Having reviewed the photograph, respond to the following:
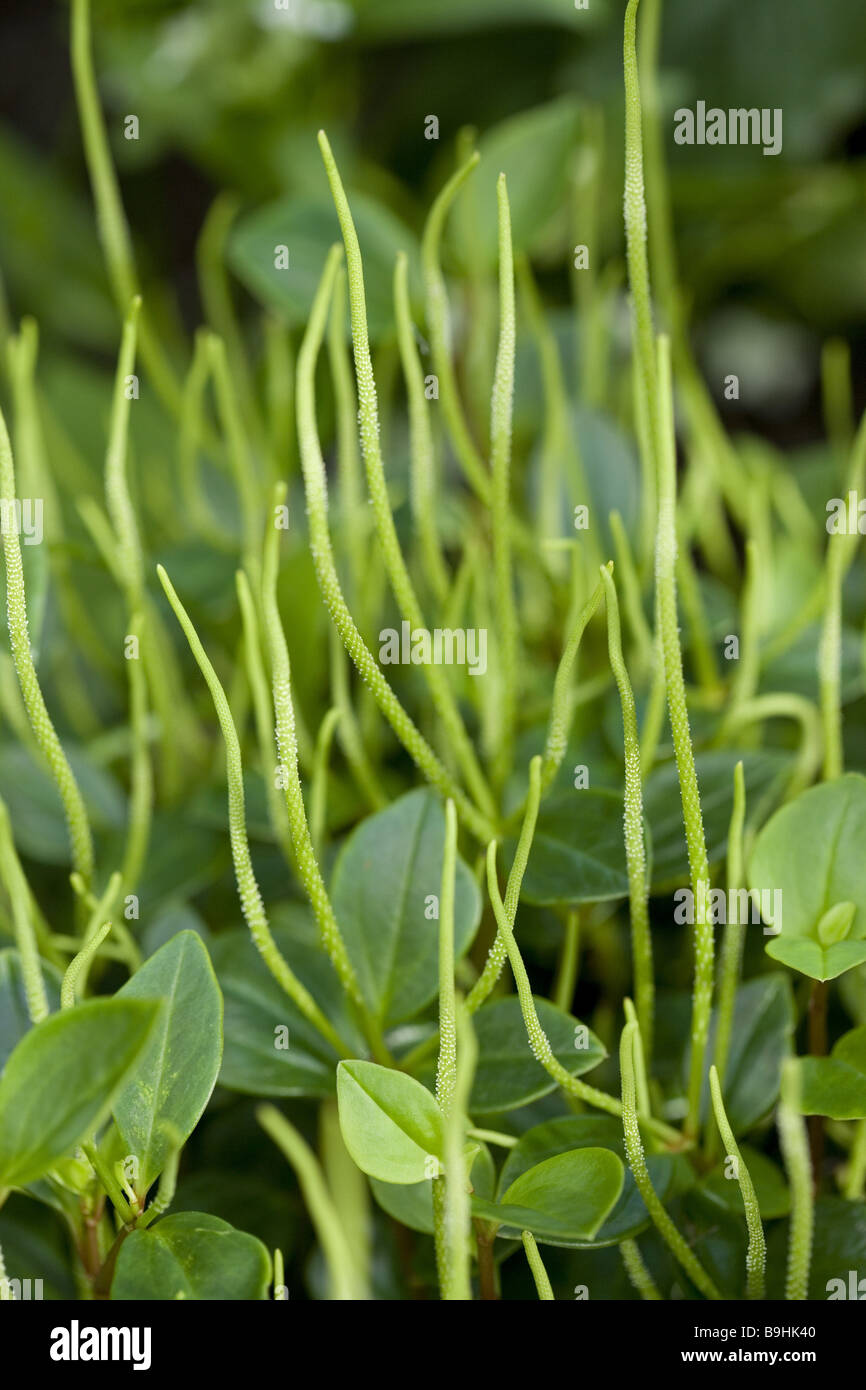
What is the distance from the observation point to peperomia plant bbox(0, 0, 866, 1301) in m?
0.20

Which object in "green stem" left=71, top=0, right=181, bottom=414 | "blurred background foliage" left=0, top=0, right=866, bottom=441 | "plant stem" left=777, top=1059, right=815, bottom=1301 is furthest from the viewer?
"blurred background foliage" left=0, top=0, right=866, bottom=441

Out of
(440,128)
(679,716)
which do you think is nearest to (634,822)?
(679,716)

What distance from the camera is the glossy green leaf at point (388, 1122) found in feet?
0.64

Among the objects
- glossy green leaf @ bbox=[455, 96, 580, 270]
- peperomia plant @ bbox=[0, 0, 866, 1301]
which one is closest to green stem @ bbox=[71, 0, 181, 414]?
peperomia plant @ bbox=[0, 0, 866, 1301]

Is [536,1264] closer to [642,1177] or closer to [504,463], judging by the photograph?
[642,1177]

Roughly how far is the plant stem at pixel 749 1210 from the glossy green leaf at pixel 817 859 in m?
0.04

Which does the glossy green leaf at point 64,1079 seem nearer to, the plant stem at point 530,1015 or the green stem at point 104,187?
the plant stem at point 530,1015

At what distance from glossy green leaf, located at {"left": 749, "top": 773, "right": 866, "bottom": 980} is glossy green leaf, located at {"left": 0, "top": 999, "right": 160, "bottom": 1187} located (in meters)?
0.12

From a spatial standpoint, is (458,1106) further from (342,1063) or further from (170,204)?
(170,204)

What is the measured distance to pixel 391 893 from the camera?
25cm

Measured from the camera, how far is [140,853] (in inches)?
11.4

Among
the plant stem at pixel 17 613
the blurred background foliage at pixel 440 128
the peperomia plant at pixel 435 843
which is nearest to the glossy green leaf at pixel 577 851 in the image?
the peperomia plant at pixel 435 843

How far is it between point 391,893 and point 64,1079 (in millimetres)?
88

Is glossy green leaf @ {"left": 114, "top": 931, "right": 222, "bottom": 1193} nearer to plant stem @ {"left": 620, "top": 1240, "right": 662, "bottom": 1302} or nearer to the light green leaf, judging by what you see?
plant stem @ {"left": 620, "top": 1240, "right": 662, "bottom": 1302}
